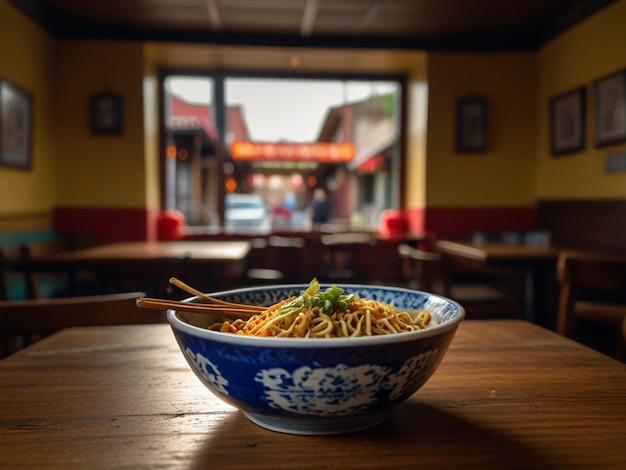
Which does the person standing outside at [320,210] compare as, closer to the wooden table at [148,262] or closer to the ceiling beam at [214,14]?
the ceiling beam at [214,14]

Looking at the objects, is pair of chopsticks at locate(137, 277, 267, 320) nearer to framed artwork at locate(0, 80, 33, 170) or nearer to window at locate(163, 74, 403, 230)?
framed artwork at locate(0, 80, 33, 170)

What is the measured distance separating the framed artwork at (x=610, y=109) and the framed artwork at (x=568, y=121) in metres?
0.23

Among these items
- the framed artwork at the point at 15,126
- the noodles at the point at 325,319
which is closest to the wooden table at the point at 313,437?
the noodles at the point at 325,319

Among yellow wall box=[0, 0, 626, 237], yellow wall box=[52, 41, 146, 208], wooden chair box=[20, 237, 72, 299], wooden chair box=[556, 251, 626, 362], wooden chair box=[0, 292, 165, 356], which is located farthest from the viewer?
yellow wall box=[52, 41, 146, 208]

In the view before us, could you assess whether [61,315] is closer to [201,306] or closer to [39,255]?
[201,306]

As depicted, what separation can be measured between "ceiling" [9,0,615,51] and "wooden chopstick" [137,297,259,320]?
14.1 ft

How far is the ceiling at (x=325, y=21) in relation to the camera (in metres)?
4.51

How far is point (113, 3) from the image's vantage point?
14.8 ft

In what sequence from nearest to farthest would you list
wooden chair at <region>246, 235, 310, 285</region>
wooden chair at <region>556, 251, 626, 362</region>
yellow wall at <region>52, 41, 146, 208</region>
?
wooden chair at <region>556, 251, 626, 362</region> → wooden chair at <region>246, 235, 310, 285</region> → yellow wall at <region>52, 41, 146, 208</region>

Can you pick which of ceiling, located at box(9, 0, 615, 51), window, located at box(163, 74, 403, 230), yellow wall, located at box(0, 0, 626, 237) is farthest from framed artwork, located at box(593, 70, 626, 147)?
window, located at box(163, 74, 403, 230)

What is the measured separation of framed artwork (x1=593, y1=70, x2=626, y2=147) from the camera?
152 inches

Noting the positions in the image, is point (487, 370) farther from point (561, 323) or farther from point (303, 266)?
point (303, 266)

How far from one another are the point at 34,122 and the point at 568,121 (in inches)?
196

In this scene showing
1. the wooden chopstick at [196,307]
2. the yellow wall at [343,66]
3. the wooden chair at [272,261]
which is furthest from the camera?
the yellow wall at [343,66]
